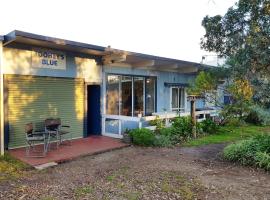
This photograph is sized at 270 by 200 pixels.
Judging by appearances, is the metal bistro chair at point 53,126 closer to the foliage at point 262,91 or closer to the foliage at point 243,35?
the foliage at point 262,91

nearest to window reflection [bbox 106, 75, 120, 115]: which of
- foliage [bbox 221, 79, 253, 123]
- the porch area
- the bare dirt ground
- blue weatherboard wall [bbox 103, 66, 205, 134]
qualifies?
blue weatherboard wall [bbox 103, 66, 205, 134]

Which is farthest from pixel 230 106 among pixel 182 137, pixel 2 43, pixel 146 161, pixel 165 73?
pixel 2 43

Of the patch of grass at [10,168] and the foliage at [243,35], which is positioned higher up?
the foliage at [243,35]

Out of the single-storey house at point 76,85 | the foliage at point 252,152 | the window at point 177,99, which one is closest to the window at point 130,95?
the single-storey house at point 76,85

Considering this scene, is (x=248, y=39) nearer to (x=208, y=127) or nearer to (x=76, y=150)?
(x=208, y=127)

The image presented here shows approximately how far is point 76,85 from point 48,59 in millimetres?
1653

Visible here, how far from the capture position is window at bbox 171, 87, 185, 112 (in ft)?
58.0

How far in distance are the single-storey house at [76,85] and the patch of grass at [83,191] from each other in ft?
12.9

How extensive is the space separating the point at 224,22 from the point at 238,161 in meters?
10.2

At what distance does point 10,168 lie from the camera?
7617 mm

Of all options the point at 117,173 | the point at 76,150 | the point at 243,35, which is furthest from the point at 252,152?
the point at 243,35

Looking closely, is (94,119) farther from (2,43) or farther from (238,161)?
(238,161)

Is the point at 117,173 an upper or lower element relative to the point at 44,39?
lower

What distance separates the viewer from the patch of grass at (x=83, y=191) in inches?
230
